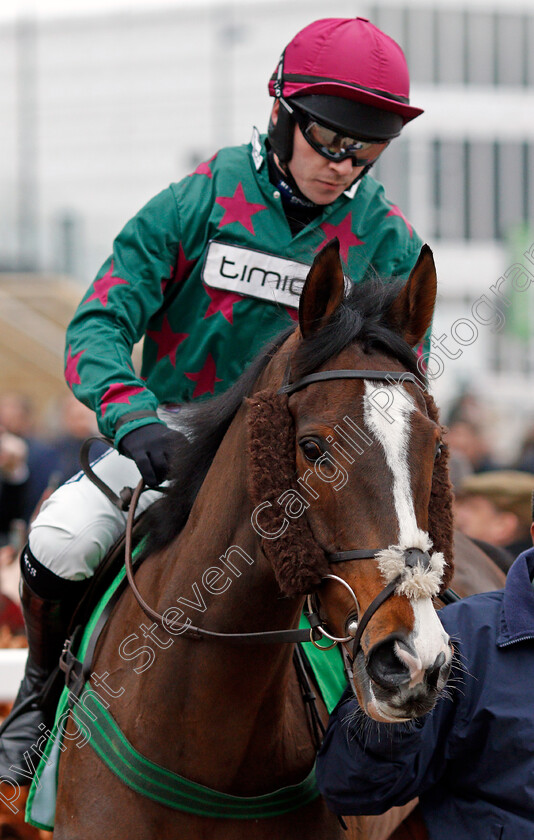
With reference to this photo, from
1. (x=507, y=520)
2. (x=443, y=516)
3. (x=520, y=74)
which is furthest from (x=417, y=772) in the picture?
(x=520, y=74)

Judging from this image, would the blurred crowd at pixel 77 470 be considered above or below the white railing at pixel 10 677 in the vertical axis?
below

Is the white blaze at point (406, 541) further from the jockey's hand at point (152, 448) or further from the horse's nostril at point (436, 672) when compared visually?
the jockey's hand at point (152, 448)

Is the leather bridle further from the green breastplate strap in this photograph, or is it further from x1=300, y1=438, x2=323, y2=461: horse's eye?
the green breastplate strap

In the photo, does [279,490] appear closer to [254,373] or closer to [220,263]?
[254,373]

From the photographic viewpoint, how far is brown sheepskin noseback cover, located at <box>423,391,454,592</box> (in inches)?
83.4

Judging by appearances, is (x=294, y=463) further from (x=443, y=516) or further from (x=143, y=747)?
(x=143, y=747)

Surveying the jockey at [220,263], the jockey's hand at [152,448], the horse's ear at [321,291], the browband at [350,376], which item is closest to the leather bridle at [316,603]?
the browband at [350,376]

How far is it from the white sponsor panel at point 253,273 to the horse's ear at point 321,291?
0.73m

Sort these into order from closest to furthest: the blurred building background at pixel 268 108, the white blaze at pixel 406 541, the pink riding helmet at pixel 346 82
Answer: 1. the white blaze at pixel 406 541
2. the pink riding helmet at pixel 346 82
3. the blurred building background at pixel 268 108

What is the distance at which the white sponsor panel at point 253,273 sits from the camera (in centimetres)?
290

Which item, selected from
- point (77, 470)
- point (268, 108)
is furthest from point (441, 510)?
point (268, 108)

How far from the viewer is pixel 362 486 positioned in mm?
1925

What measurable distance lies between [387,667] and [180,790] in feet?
2.45

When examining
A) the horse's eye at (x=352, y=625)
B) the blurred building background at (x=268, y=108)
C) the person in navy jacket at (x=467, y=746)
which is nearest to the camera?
the horse's eye at (x=352, y=625)
